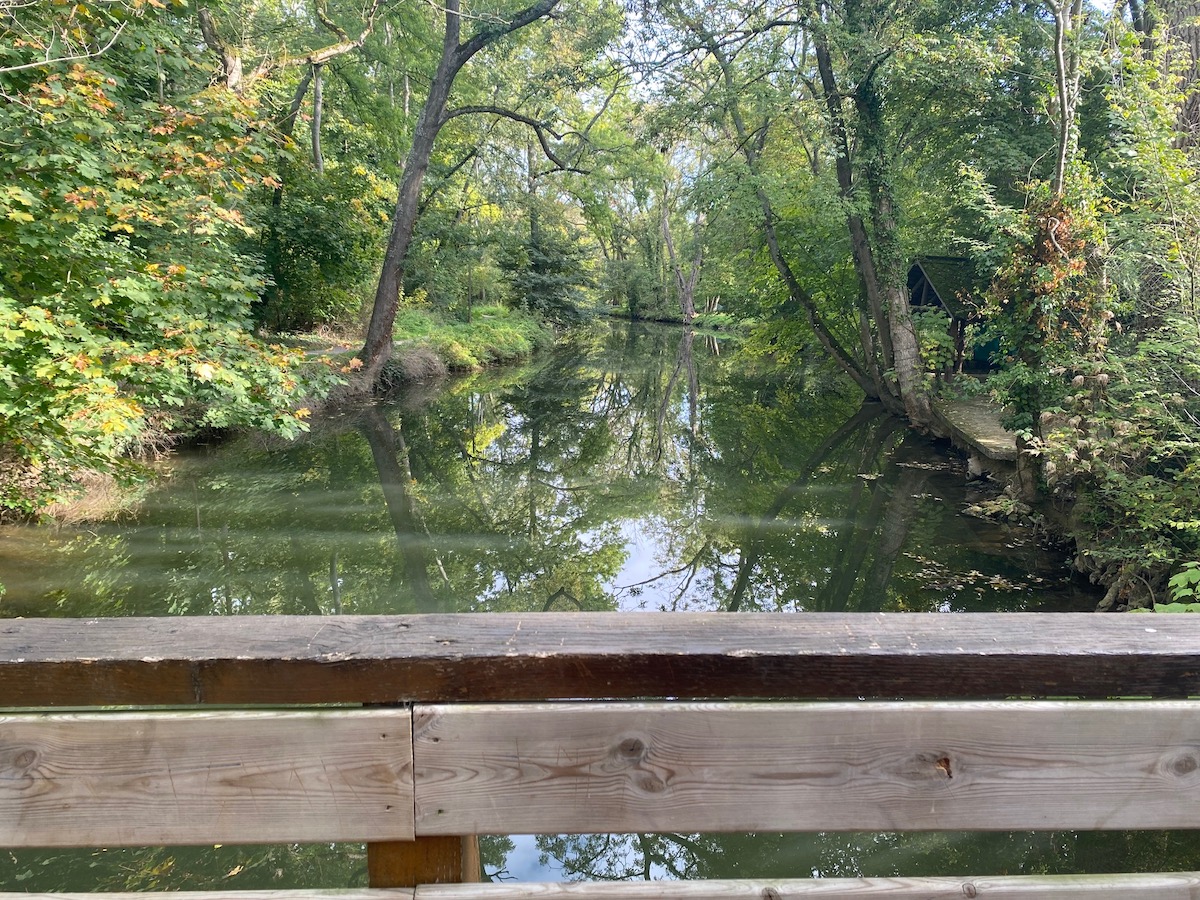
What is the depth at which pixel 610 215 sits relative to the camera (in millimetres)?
22453

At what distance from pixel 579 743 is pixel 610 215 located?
2264 centimetres

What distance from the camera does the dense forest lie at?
203 inches

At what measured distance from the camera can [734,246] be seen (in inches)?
772

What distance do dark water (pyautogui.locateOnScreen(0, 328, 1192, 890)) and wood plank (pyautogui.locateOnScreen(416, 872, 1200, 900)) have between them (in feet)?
8.65

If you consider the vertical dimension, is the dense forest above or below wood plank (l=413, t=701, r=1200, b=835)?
above

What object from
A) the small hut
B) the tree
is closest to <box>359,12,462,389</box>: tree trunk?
the tree

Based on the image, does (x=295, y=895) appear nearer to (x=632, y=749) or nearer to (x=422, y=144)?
(x=632, y=749)

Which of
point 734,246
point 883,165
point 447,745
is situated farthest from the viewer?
point 734,246

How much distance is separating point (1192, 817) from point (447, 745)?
3.91 ft

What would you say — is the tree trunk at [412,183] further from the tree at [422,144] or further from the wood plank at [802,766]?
the wood plank at [802,766]

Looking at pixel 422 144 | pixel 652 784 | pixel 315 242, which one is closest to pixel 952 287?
pixel 422 144

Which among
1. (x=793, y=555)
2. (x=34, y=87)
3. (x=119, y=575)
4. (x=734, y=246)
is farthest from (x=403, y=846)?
(x=734, y=246)

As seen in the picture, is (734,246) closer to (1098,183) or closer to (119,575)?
(1098,183)

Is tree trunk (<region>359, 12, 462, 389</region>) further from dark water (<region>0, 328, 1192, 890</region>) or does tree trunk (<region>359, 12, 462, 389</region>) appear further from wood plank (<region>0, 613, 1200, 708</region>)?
wood plank (<region>0, 613, 1200, 708</region>)
